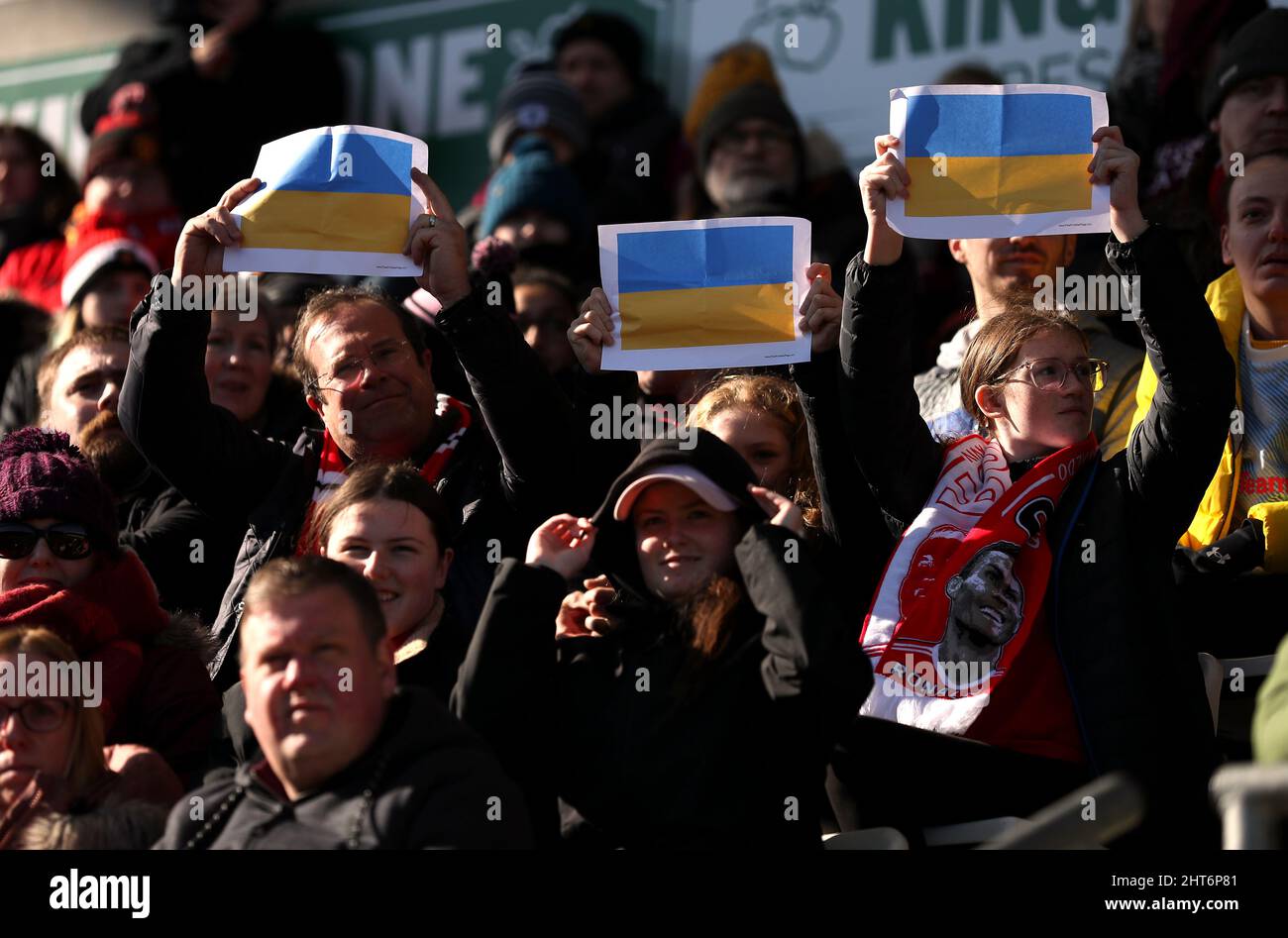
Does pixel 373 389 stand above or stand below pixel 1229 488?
above

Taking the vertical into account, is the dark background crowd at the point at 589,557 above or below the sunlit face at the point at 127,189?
below

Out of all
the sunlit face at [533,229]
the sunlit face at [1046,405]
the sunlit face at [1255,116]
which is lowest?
the sunlit face at [1046,405]

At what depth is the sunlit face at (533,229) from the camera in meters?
7.32

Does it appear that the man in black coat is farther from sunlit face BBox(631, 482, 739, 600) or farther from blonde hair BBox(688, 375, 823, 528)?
blonde hair BBox(688, 375, 823, 528)

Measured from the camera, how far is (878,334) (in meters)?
4.50

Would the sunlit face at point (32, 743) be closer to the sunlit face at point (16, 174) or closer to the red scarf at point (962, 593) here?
the red scarf at point (962, 593)

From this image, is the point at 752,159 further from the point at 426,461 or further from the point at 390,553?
the point at 390,553

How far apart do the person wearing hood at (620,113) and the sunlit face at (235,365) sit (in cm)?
235

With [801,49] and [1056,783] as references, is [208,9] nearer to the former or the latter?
[801,49]

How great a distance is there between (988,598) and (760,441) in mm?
733

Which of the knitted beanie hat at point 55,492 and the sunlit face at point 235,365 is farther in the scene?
the sunlit face at point 235,365

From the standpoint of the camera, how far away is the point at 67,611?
461cm

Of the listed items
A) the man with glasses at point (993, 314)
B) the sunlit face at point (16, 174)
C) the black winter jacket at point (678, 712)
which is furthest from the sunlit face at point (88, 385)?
the sunlit face at point (16, 174)

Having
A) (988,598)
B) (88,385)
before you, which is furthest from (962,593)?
(88,385)
